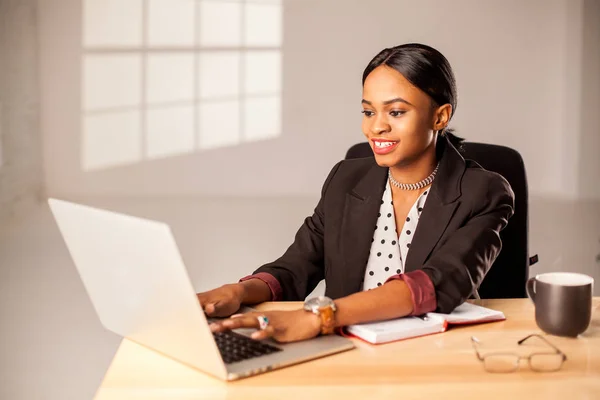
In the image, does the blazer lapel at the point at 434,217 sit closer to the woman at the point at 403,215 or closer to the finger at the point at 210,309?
the woman at the point at 403,215

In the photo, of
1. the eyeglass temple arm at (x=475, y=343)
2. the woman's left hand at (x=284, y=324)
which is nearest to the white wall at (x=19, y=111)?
the woman's left hand at (x=284, y=324)

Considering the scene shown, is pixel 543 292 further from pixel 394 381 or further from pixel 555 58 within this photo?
pixel 555 58

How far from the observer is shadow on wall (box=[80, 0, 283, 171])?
21.9ft

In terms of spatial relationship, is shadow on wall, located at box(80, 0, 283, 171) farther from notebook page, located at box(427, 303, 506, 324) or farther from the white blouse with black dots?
notebook page, located at box(427, 303, 506, 324)

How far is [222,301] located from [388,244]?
1.78 ft

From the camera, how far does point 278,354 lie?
135cm

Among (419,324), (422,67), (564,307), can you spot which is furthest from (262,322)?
(422,67)

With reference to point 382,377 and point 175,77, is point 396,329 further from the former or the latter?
point 175,77

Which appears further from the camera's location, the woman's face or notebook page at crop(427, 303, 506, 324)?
the woman's face

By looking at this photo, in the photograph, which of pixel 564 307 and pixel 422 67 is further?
pixel 422 67

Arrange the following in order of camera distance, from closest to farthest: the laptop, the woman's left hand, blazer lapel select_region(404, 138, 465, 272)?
the laptop, the woman's left hand, blazer lapel select_region(404, 138, 465, 272)

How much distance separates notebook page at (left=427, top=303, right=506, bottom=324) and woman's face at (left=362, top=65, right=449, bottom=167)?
0.42 meters

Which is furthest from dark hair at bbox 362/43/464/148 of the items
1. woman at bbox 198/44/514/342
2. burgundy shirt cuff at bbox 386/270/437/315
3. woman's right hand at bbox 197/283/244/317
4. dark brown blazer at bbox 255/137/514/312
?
woman's right hand at bbox 197/283/244/317

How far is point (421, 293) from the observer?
5.14 ft
